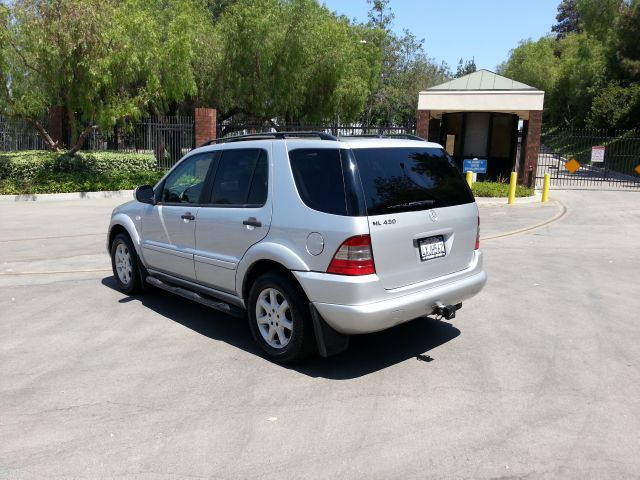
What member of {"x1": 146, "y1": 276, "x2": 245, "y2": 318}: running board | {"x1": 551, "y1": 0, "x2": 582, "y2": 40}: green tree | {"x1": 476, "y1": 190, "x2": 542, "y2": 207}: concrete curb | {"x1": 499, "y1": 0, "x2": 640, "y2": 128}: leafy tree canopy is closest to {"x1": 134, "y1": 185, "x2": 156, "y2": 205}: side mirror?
{"x1": 146, "y1": 276, "x2": 245, "y2": 318}: running board

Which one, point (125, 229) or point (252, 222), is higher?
point (252, 222)

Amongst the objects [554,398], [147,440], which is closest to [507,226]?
[554,398]

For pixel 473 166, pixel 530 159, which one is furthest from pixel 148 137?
pixel 530 159

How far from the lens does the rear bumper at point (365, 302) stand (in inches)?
169

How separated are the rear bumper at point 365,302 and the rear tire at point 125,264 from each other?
301cm

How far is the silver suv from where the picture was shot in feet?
14.3

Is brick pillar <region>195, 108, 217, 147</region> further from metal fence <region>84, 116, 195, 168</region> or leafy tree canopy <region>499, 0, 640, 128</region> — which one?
leafy tree canopy <region>499, 0, 640, 128</region>

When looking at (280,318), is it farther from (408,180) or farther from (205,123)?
(205,123)

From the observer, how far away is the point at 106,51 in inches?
671

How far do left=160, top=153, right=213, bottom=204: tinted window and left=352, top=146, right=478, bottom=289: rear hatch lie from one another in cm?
197

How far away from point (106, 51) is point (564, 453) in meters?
17.1

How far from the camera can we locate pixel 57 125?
21641 millimetres

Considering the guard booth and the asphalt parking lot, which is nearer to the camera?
the asphalt parking lot

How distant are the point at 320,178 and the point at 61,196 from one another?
15.5 meters
